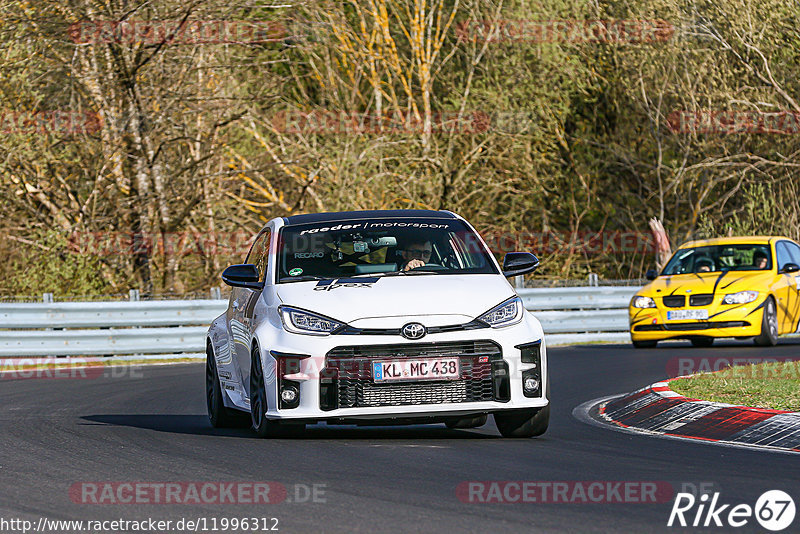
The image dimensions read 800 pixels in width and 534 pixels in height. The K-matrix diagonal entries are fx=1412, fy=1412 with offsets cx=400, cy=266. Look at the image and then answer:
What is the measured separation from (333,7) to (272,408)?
24.1m

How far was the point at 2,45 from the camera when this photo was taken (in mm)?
24953

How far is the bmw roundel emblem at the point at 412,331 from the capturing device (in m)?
9.33

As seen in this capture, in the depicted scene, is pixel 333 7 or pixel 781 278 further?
pixel 333 7

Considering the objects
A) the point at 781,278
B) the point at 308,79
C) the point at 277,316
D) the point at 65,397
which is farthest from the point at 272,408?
the point at 308,79

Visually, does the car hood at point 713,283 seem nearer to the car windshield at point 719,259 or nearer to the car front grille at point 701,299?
the car front grille at point 701,299

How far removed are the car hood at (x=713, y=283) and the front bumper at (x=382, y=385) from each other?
11877 mm

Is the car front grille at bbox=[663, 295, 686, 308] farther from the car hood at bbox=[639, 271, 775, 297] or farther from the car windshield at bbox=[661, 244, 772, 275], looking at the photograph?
the car windshield at bbox=[661, 244, 772, 275]

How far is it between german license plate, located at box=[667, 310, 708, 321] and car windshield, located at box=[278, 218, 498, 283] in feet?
34.0

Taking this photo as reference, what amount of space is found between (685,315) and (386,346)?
12.2 m

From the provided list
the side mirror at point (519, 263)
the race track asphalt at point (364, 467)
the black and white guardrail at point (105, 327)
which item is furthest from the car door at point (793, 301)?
the side mirror at point (519, 263)

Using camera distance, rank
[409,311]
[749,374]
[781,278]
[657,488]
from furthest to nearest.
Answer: [781,278] < [749,374] < [409,311] < [657,488]

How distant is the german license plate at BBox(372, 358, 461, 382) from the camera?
9.33 meters

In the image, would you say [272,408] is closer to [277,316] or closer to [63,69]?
[277,316]

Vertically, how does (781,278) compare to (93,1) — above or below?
below
